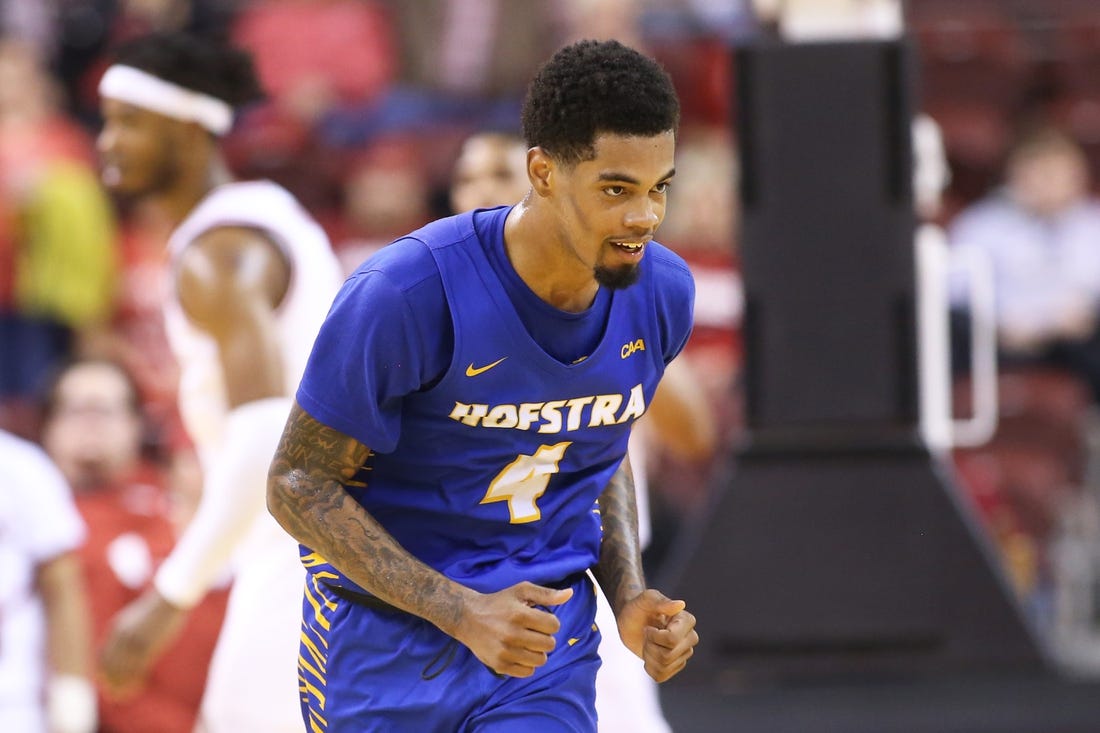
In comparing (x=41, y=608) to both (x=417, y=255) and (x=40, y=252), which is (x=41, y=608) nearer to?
(x=417, y=255)

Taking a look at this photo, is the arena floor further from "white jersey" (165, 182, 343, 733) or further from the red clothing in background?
"white jersey" (165, 182, 343, 733)

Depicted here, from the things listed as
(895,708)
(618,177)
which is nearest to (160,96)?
(618,177)

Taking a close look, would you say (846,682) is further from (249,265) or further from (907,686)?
(249,265)

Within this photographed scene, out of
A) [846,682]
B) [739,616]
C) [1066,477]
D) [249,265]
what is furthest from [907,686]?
[249,265]

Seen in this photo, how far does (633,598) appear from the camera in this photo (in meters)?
3.05

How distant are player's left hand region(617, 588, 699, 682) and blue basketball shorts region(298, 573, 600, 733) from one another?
167mm

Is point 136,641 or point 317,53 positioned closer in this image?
point 136,641

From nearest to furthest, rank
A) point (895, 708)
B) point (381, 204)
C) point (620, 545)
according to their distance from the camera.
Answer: point (620, 545), point (895, 708), point (381, 204)

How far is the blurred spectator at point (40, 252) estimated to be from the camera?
28.4ft

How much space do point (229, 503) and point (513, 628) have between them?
149 cm

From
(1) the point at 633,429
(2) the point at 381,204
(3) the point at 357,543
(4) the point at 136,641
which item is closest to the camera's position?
(3) the point at 357,543

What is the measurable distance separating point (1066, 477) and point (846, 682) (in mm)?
2837

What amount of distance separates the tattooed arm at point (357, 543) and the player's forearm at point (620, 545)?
369mm

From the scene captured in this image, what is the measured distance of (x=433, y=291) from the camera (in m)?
2.86
